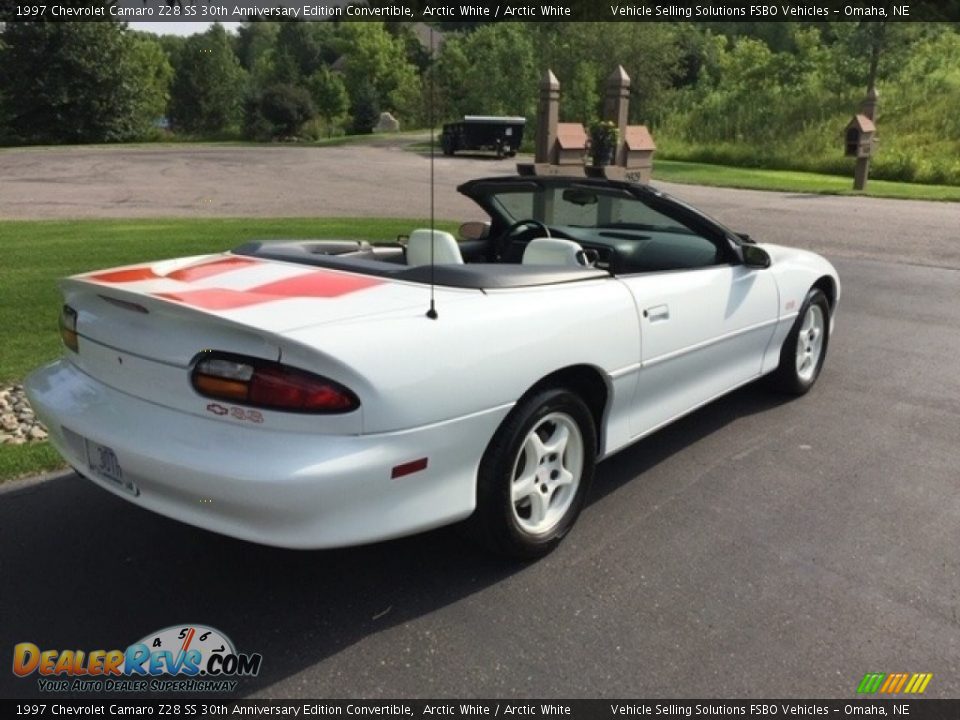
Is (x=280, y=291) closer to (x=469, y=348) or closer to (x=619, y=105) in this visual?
(x=469, y=348)

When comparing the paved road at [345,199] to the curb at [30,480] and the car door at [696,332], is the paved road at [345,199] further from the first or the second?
the curb at [30,480]

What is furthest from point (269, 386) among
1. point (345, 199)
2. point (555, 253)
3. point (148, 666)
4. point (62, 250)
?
point (345, 199)

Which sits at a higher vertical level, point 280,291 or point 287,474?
point 280,291

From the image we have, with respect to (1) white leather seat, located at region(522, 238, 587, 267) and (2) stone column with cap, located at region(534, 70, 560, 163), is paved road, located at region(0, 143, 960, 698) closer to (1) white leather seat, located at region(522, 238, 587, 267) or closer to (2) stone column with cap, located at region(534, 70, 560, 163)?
(1) white leather seat, located at region(522, 238, 587, 267)

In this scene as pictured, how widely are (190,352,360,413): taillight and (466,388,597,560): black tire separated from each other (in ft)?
2.20

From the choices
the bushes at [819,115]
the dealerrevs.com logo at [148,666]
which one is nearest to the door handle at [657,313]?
the dealerrevs.com logo at [148,666]

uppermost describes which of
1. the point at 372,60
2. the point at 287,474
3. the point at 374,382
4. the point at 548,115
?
the point at 372,60

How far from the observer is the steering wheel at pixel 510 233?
14.4 ft

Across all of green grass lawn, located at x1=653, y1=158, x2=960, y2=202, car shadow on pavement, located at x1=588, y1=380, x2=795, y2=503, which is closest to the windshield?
car shadow on pavement, located at x1=588, y1=380, x2=795, y2=503

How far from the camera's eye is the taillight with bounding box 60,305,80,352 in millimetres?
2988

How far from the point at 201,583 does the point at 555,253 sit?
1943 millimetres

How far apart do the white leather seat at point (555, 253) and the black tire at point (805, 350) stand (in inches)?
74.1

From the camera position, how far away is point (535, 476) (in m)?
3.01

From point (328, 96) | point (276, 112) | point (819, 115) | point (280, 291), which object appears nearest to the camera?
point (280, 291)
